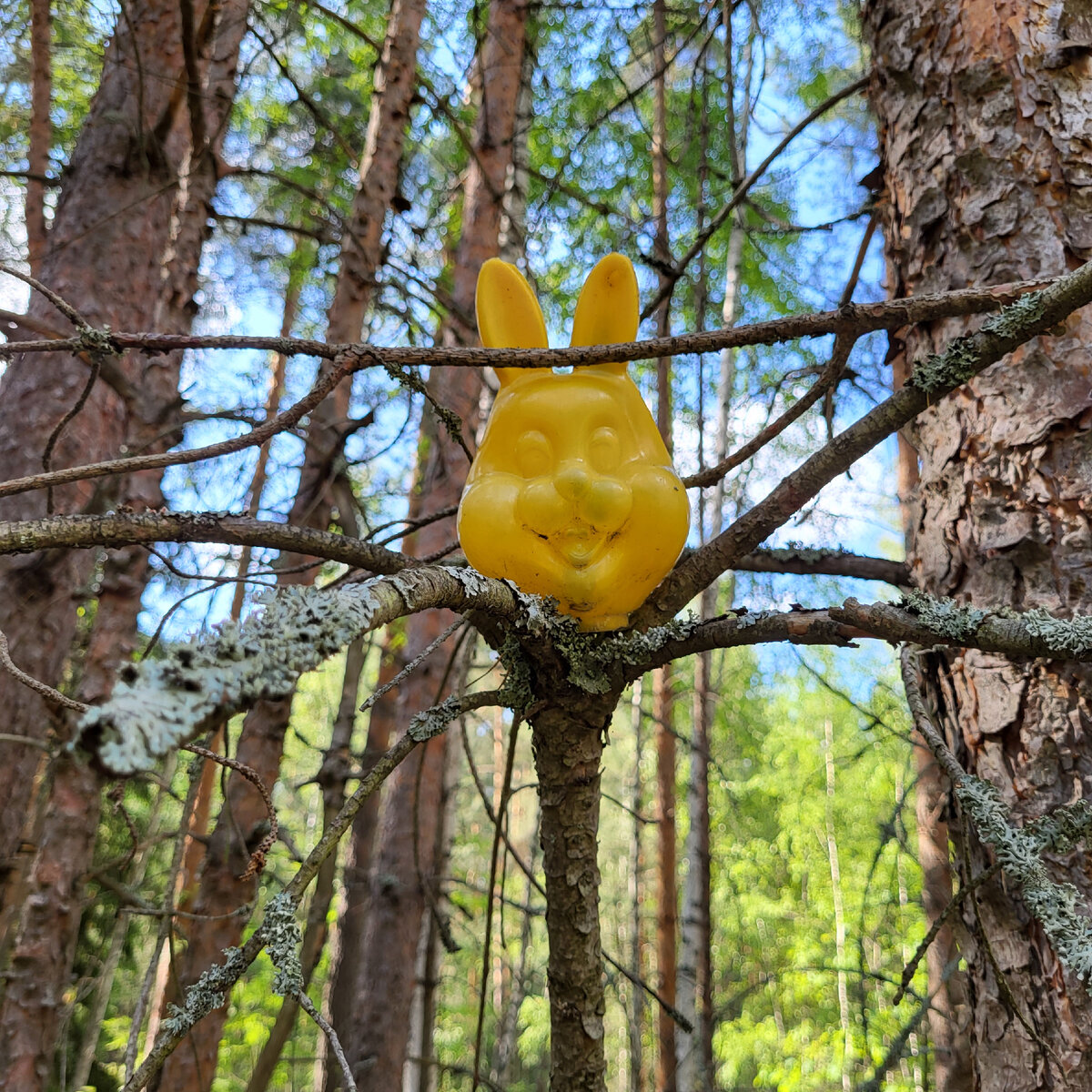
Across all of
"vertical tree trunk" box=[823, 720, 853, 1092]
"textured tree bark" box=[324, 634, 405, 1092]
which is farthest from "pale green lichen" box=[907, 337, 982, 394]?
"vertical tree trunk" box=[823, 720, 853, 1092]

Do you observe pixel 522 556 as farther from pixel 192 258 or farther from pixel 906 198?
pixel 192 258

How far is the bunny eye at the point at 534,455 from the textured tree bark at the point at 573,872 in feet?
0.93

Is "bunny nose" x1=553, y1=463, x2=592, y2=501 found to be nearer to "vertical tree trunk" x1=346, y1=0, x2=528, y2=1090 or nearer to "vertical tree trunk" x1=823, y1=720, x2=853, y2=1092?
"vertical tree trunk" x1=346, y1=0, x2=528, y2=1090

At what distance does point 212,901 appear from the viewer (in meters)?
1.98

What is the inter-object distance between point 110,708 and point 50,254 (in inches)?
88.5

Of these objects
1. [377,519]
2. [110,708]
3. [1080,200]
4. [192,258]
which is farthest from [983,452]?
[377,519]

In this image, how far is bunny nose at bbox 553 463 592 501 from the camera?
922 mm

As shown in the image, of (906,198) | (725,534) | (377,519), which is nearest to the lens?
(725,534)

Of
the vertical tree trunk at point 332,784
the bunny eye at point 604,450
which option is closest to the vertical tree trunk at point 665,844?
the vertical tree trunk at point 332,784

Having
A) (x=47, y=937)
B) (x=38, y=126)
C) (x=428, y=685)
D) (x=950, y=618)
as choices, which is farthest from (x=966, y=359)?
(x=38, y=126)

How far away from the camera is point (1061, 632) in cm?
73

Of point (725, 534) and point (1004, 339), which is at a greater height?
point (1004, 339)

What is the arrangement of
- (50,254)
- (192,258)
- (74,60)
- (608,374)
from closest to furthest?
(608,374) → (50,254) → (192,258) → (74,60)

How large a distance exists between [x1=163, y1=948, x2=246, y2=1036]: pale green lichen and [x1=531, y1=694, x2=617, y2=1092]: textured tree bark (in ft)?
1.21
